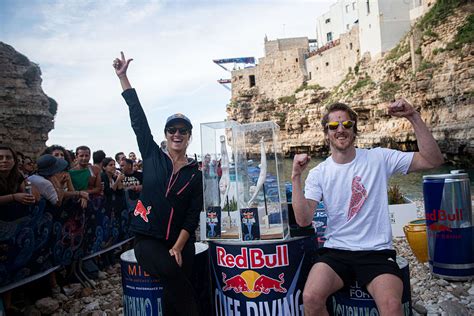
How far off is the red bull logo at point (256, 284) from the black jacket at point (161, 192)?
0.53 meters

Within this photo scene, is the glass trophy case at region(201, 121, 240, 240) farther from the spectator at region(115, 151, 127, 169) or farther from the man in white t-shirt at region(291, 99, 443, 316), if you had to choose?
the spectator at region(115, 151, 127, 169)

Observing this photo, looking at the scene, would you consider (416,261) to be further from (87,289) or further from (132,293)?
(87,289)

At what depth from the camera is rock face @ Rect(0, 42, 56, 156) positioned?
19891 millimetres

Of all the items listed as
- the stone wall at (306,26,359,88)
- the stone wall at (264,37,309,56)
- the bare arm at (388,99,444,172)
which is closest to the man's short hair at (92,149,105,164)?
the bare arm at (388,99,444,172)

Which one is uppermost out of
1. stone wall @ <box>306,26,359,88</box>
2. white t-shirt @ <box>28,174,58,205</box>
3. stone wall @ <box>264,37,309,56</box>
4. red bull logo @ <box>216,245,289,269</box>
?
stone wall @ <box>264,37,309,56</box>

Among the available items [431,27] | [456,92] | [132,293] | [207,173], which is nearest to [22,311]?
[132,293]

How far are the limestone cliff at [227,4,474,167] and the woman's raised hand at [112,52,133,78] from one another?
23376 mm

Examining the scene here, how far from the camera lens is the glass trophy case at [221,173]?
308cm

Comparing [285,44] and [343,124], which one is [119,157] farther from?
[285,44]

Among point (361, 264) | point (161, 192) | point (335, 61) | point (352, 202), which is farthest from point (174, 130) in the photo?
point (335, 61)

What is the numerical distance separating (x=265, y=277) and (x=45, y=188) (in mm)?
2722

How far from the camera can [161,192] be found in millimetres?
2646

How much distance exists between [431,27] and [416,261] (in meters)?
29.5

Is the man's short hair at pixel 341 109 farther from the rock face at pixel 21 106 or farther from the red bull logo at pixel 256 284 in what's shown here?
the rock face at pixel 21 106
